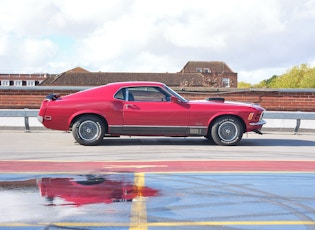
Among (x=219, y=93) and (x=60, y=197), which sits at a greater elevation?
(x=219, y=93)

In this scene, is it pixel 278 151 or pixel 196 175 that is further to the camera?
pixel 278 151

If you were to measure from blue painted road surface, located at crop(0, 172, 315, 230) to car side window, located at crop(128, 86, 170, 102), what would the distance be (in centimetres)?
→ 414

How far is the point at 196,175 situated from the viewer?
23.0ft

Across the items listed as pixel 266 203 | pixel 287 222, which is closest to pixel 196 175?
pixel 266 203

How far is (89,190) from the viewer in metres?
5.92

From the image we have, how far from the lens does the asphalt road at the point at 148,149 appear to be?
9.23 m

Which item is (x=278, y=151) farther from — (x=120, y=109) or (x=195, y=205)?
(x=195, y=205)

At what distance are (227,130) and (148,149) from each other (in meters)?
1.89

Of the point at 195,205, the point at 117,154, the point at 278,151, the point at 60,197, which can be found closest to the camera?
the point at 195,205

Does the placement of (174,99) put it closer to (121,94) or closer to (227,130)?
(121,94)

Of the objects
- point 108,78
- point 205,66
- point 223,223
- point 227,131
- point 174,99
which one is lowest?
point 223,223

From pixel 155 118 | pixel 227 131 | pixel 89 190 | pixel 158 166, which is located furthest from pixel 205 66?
pixel 89 190

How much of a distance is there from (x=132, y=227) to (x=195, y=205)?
1.00 metres

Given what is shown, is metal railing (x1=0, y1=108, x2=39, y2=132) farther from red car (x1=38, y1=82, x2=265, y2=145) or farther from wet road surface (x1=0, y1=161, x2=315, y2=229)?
wet road surface (x1=0, y1=161, x2=315, y2=229)
